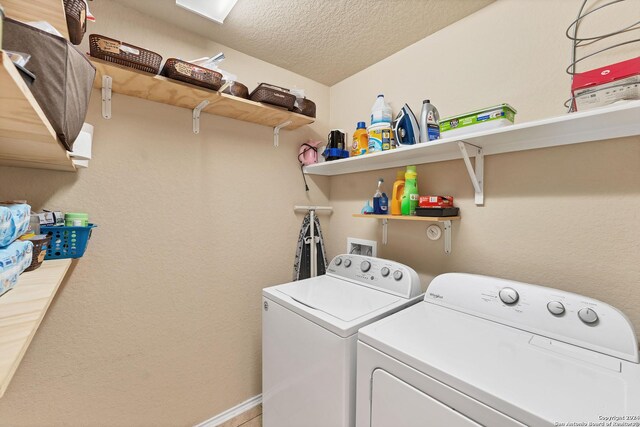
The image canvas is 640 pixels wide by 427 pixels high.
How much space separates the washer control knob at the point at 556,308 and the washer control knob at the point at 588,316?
0.17 feet

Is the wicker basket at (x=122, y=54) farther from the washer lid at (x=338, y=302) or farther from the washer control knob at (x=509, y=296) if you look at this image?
the washer control knob at (x=509, y=296)

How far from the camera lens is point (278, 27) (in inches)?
64.2

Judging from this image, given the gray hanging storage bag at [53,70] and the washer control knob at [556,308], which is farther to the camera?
the washer control knob at [556,308]

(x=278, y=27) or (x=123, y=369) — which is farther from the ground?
(x=278, y=27)

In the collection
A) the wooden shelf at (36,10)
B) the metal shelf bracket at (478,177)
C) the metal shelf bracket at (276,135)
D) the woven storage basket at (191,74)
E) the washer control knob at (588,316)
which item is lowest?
the washer control knob at (588,316)

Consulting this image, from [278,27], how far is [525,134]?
1.44m

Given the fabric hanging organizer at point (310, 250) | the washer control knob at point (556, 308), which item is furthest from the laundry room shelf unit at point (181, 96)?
the washer control knob at point (556, 308)

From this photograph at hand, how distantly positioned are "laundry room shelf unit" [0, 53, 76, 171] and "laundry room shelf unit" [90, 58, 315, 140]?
45 centimetres

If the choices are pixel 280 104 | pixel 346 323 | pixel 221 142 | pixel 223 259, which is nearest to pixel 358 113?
pixel 280 104

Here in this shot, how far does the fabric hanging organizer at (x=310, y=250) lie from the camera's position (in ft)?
6.98

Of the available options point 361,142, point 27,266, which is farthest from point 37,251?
point 361,142

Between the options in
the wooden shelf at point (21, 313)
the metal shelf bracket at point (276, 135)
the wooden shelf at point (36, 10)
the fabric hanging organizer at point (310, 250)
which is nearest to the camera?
the wooden shelf at point (21, 313)

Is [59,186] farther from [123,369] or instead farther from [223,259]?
[123,369]

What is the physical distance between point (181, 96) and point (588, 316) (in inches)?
80.4
